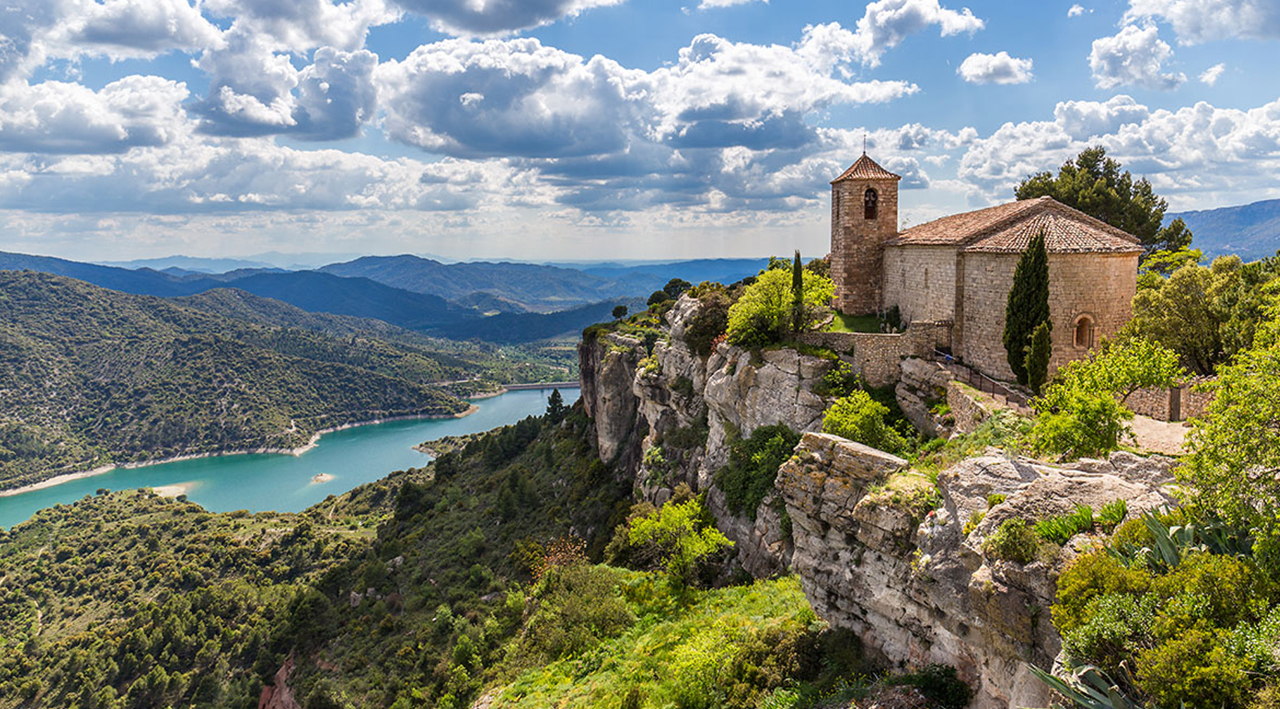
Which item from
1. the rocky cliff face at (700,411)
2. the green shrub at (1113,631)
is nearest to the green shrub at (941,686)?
the green shrub at (1113,631)

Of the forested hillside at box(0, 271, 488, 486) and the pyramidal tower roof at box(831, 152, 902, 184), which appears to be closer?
the pyramidal tower roof at box(831, 152, 902, 184)

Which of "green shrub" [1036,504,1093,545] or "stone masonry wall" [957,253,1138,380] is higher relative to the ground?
"stone masonry wall" [957,253,1138,380]

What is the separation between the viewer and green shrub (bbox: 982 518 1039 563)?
11.5m

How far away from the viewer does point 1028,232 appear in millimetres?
26250

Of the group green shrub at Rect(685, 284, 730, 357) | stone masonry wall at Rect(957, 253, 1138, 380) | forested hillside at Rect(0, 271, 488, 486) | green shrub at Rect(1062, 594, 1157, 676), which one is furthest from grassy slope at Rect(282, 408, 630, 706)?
forested hillside at Rect(0, 271, 488, 486)

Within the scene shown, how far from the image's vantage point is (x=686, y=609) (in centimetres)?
2667

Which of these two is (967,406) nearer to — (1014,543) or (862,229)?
(1014,543)

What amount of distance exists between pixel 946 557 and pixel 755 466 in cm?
1632

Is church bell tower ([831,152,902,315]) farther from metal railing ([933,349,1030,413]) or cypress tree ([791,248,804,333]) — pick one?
metal railing ([933,349,1030,413])

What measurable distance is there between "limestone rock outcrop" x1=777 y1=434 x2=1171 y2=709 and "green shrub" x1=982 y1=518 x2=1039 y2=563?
7.8 inches

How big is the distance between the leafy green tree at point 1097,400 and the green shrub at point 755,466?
477 inches

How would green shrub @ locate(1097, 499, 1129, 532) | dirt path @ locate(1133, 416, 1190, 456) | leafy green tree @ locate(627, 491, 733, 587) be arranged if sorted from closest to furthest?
green shrub @ locate(1097, 499, 1129, 532)
dirt path @ locate(1133, 416, 1190, 456)
leafy green tree @ locate(627, 491, 733, 587)

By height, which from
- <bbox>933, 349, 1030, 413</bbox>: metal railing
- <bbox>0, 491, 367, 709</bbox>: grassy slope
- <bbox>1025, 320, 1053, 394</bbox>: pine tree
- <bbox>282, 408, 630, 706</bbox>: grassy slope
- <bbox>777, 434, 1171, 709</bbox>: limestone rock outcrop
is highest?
→ <bbox>1025, 320, 1053, 394</bbox>: pine tree

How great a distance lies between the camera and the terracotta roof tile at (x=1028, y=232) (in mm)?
24938
